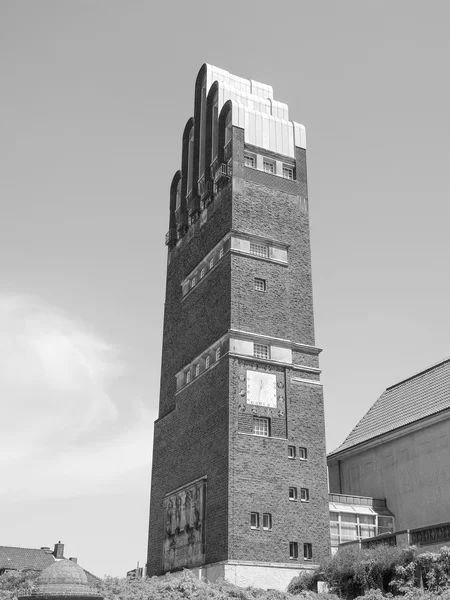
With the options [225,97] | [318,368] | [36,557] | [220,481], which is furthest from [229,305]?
[36,557]

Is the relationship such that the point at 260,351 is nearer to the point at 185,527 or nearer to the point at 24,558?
the point at 185,527

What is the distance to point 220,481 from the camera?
146 feet

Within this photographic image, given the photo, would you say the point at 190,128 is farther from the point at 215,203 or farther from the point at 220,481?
the point at 220,481

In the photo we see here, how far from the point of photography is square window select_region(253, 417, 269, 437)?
46250 millimetres

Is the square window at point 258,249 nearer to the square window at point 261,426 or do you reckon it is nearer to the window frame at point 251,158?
the window frame at point 251,158

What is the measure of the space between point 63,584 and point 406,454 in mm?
37493

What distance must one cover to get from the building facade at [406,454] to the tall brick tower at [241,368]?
20.6ft

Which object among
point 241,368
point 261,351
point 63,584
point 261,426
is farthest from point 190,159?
point 63,584

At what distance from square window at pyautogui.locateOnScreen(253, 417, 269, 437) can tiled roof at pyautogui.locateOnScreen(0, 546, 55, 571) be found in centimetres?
3829

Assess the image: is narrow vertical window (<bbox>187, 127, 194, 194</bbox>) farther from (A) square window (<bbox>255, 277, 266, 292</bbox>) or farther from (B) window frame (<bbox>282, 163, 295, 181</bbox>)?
(A) square window (<bbox>255, 277, 266, 292</bbox>)

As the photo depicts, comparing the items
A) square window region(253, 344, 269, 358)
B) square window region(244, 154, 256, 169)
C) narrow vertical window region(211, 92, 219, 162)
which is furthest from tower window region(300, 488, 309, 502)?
narrow vertical window region(211, 92, 219, 162)

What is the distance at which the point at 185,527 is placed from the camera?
156ft

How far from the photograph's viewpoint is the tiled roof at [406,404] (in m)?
51.8

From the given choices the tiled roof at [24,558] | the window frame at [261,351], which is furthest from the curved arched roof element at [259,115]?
the tiled roof at [24,558]
